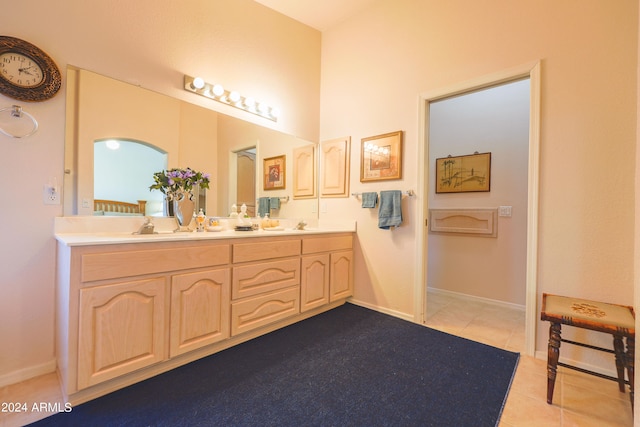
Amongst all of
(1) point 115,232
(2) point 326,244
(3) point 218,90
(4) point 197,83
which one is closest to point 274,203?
(2) point 326,244

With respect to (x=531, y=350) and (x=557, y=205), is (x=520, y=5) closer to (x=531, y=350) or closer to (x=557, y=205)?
(x=557, y=205)

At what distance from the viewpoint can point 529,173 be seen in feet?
6.12

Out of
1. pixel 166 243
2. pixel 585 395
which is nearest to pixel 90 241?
pixel 166 243

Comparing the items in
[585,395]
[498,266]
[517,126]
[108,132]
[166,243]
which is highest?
[517,126]

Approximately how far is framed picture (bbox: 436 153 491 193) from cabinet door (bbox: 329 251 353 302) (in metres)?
1.50

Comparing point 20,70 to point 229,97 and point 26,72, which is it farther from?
point 229,97

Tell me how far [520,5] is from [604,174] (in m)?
1.29

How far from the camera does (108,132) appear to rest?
176 centimetres

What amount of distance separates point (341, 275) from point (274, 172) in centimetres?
124

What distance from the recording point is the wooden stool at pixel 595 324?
1.28 metres

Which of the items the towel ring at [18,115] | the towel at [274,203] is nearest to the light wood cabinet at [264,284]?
the towel at [274,203]

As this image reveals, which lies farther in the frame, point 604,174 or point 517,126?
point 517,126

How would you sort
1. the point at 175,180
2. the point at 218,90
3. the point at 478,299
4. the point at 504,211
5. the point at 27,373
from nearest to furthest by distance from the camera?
1. the point at 27,373
2. the point at 175,180
3. the point at 218,90
4. the point at 504,211
5. the point at 478,299

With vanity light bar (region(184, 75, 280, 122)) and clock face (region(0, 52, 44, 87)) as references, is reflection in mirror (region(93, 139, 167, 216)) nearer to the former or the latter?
clock face (region(0, 52, 44, 87))
